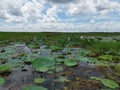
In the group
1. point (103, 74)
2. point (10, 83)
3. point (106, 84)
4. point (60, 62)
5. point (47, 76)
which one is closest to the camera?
point (106, 84)

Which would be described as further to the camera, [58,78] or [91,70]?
[91,70]

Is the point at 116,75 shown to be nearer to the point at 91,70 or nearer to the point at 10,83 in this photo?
the point at 91,70

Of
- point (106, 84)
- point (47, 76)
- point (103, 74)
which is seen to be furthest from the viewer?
point (103, 74)

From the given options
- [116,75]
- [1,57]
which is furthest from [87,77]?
[1,57]

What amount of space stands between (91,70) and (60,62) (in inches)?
32.1

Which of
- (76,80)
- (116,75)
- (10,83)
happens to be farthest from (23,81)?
(116,75)

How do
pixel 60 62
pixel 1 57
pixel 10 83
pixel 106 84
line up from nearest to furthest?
pixel 106 84 → pixel 10 83 → pixel 60 62 → pixel 1 57

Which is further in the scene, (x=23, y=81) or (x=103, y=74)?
(x=103, y=74)

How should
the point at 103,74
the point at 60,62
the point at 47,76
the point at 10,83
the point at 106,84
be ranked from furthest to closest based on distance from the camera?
1. the point at 60,62
2. the point at 103,74
3. the point at 47,76
4. the point at 10,83
5. the point at 106,84

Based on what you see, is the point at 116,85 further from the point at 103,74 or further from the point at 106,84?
the point at 103,74

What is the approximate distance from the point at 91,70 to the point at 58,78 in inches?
40.7

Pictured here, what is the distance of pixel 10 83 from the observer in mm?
4094

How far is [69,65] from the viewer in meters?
4.85

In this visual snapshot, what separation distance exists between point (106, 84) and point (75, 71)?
1247mm
